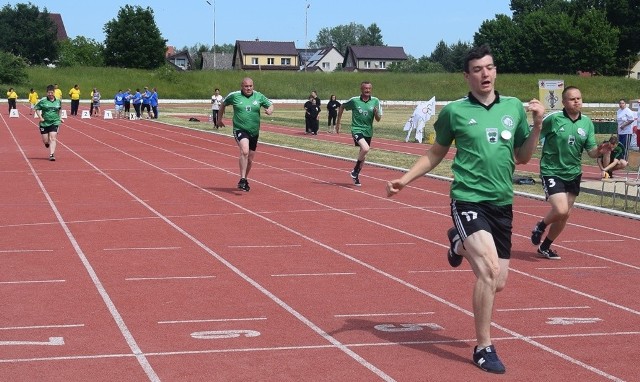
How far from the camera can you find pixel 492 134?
677 centimetres

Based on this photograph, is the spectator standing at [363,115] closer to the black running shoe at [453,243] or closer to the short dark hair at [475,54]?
the black running shoe at [453,243]

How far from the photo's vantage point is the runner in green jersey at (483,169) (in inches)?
259

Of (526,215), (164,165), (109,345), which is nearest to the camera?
(109,345)

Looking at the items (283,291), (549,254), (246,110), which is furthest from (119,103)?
(283,291)

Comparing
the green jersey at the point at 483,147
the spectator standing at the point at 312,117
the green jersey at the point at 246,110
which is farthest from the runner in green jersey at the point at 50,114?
the green jersey at the point at 483,147

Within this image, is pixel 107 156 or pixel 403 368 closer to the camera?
pixel 403 368

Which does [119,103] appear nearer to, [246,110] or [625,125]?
[625,125]

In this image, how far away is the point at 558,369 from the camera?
6.62 meters

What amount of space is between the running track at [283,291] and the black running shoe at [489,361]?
7 centimetres

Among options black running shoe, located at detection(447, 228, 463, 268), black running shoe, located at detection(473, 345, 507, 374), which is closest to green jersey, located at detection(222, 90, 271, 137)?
black running shoe, located at detection(447, 228, 463, 268)

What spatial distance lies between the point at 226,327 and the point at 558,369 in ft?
8.15

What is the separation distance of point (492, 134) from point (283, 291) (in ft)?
10.0

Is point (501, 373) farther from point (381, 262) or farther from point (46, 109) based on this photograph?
point (46, 109)

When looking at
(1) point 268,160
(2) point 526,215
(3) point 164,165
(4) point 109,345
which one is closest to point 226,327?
(4) point 109,345
